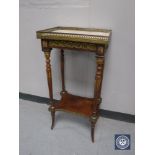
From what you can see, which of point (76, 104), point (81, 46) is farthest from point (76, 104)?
point (81, 46)

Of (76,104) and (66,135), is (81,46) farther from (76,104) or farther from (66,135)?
(66,135)

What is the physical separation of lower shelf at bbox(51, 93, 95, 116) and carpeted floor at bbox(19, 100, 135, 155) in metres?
0.19

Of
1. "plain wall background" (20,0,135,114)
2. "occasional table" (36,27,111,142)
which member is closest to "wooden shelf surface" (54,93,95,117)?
"occasional table" (36,27,111,142)

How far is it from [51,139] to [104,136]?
43cm

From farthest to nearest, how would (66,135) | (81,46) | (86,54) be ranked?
(86,54) → (66,135) → (81,46)

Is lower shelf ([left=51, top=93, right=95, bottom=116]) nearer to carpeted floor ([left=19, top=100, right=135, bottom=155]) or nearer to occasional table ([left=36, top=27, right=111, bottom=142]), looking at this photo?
occasional table ([left=36, top=27, right=111, bottom=142])

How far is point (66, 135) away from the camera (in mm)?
1643

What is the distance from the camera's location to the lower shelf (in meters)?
1.61

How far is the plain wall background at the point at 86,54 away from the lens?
5.25 ft

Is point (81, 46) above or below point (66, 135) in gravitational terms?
above

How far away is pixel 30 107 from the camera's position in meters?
2.07

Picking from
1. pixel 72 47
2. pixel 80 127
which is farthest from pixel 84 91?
pixel 72 47

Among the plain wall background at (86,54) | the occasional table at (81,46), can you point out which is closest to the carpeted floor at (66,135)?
the occasional table at (81,46)

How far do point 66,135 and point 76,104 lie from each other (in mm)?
267
